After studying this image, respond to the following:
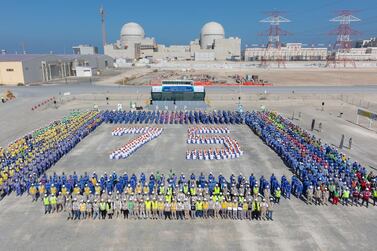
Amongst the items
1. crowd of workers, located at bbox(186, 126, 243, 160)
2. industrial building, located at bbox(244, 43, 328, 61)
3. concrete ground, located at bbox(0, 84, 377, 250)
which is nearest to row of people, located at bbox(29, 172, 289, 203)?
concrete ground, located at bbox(0, 84, 377, 250)

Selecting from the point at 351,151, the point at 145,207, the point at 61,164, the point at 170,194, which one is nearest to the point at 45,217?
the point at 145,207

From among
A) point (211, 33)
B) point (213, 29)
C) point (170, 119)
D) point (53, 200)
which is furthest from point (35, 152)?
point (213, 29)

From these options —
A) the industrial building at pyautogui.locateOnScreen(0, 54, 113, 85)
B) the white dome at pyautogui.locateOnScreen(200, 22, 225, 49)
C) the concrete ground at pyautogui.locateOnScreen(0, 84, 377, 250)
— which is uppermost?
the white dome at pyautogui.locateOnScreen(200, 22, 225, 49)

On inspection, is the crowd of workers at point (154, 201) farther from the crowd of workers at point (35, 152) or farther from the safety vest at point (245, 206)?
the crowd of workers at point (35, 152)

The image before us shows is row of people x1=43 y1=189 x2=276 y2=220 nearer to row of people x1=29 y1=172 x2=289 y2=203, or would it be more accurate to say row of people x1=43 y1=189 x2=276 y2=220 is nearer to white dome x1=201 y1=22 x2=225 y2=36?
row of people x1=29 y1=172 x2=289 y2=203

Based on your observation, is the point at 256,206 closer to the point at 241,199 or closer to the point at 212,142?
the point at 241,199

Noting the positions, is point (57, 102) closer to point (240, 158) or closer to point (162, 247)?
point (240, 158)
